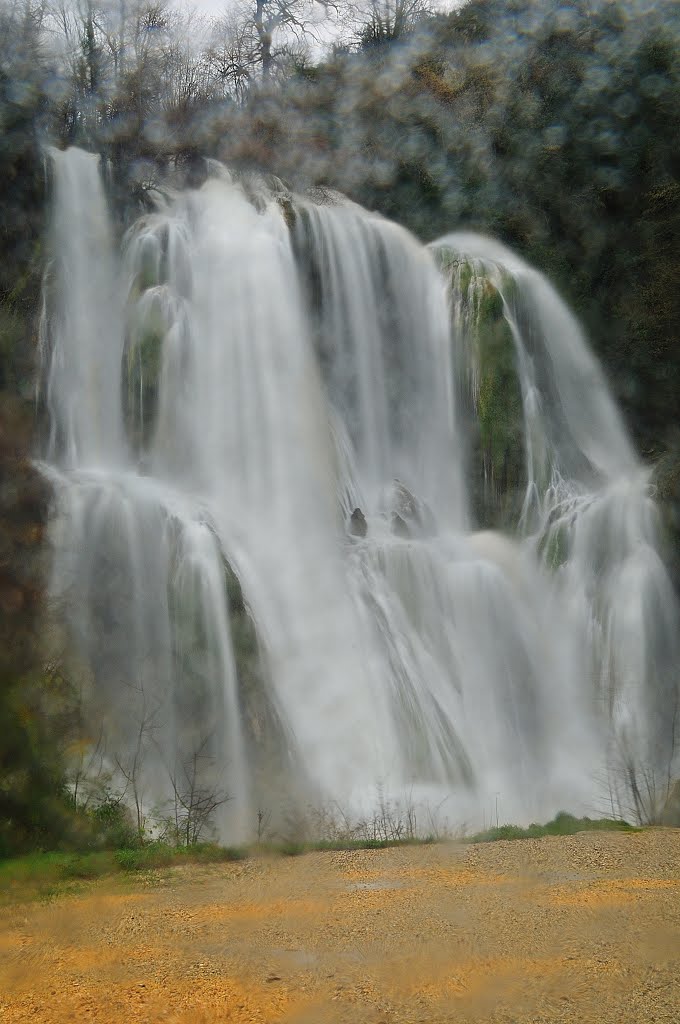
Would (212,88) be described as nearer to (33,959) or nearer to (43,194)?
(43,194)

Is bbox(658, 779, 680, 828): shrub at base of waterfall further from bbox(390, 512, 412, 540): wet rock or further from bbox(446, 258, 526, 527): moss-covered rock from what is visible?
bbox(446, 258, 526, 527): moss-covered rock

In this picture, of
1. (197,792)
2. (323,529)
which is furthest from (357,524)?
(197,792)

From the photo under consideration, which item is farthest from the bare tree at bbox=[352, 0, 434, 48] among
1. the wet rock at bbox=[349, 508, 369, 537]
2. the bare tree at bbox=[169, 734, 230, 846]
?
the bare tree at bbox=[169, 734, 230, 846]

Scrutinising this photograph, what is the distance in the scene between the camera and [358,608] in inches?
377

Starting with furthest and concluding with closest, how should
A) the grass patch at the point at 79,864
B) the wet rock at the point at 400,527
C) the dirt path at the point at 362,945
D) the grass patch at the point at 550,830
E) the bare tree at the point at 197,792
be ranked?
the wet rock at the point at 400,527 → the bare tree at the point at 197,792 → the grass patch at the point at 550,830 → the grass patch at the point at 79,864 → the dirt path at the point at 362,945

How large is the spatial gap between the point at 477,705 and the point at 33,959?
20.4 feet

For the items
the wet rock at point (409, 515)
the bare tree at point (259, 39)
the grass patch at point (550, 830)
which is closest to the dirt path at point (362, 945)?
the grass patch at point (550, 830)

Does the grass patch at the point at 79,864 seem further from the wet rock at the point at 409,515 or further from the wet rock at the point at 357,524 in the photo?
the wet rock at the point at 409,515

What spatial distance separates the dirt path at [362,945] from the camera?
10.6 feet

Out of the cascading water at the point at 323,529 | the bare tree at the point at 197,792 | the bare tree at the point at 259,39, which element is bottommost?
the bare tree at the point at 197,792

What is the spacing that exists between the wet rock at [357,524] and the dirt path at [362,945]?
5.79 meters

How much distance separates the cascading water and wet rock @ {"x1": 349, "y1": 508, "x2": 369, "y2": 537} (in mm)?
28

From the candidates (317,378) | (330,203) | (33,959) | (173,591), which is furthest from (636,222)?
(33,959)

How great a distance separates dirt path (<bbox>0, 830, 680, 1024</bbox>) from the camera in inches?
128
